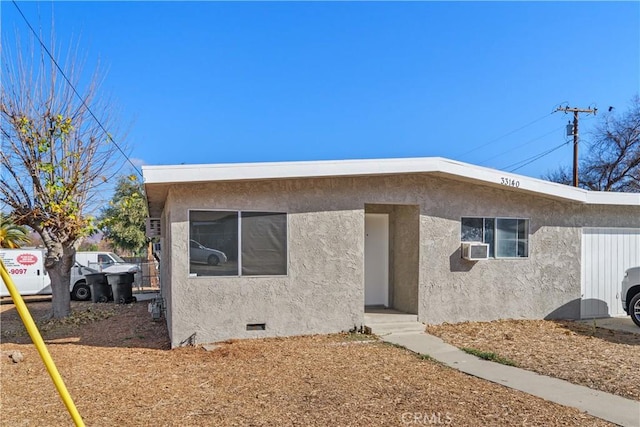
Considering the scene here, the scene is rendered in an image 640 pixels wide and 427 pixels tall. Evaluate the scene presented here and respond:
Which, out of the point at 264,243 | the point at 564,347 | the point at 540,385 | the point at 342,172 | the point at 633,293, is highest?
the point at 342,172

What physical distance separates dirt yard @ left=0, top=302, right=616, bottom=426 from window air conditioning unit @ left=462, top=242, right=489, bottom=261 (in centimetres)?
299

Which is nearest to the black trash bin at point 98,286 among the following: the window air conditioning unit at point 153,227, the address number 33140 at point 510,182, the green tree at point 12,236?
the window air conditioning unit at point 153,227

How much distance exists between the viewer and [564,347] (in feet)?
27.3

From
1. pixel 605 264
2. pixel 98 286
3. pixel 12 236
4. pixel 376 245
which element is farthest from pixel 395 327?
pixel 12 236

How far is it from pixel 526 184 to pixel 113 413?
888 centimetres

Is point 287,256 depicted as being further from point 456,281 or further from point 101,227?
point 101,227

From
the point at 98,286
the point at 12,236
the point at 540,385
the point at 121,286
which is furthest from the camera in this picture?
the point at 12,236

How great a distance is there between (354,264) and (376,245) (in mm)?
2040

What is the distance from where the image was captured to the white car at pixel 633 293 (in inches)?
399

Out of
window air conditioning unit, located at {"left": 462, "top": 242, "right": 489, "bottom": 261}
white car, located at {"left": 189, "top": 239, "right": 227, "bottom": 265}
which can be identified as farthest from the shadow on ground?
white car, located at {"left": 189, "top": 239, "right": 227, "bottom": 265}

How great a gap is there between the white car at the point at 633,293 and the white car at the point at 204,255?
339 inches

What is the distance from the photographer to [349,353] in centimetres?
773

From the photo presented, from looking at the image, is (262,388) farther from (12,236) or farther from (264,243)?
(12,236)

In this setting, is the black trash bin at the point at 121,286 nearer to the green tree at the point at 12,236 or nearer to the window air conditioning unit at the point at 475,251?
the window air conditioning unit at the point at 475,251
